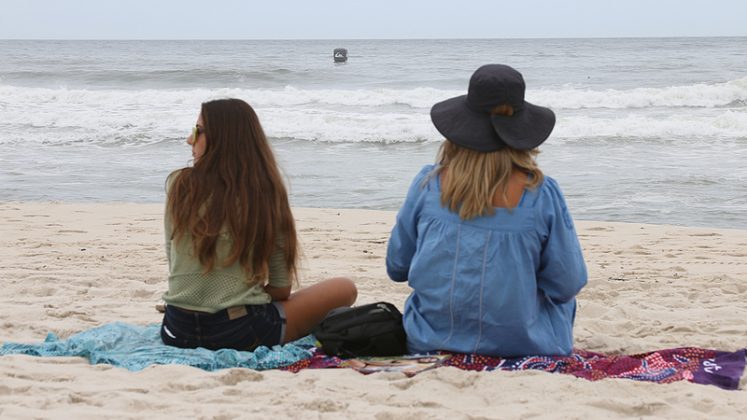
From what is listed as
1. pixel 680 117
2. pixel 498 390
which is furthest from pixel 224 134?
pixel 680 117

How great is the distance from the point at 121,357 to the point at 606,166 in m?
9.79

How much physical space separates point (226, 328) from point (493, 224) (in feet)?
4.09

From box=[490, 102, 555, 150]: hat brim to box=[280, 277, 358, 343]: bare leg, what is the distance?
47.1 inches

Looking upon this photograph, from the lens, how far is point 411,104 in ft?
74.1

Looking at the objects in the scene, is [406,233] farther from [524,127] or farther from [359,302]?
[359,302]

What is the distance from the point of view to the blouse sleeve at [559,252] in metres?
3.38

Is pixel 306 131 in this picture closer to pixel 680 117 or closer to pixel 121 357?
pixel 680 117

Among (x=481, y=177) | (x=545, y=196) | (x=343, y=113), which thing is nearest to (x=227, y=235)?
(x=481, y=177)

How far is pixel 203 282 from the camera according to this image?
147 inches

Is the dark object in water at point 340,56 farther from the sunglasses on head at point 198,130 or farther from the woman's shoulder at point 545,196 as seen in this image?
the woman's shoulder at point 545,196

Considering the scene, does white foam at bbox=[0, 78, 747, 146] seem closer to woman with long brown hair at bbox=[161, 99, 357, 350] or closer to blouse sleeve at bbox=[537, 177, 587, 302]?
woman with long brown hair at bbox=[161, 99, 357, 350]

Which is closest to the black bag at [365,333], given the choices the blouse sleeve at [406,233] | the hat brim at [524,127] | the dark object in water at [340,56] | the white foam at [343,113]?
the blouse sleeve at [406,233]

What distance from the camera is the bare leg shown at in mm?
3980

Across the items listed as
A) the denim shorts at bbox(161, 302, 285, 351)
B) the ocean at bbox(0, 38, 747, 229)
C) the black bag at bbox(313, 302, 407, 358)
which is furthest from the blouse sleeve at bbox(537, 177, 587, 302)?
the ocean at bbox(0, 38, 747, 229)
